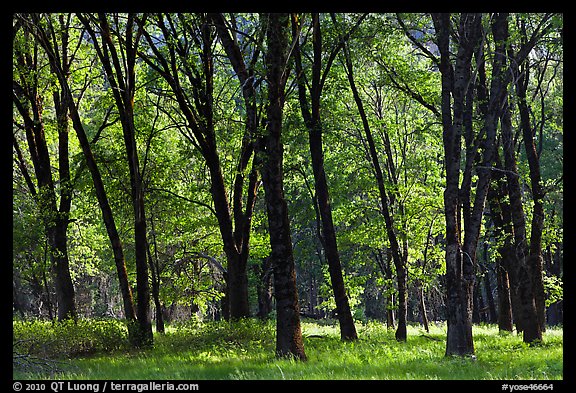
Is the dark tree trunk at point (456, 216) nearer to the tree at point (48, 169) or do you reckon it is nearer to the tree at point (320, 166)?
the tree at point (320, 166)

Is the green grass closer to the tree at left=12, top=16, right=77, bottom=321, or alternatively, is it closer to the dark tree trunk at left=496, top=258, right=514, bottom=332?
the tree at left=12, top=16, right=77, bottom=321

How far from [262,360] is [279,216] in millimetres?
3125

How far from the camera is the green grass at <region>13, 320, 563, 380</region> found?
10.3 m

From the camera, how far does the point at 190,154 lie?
56.2 feet

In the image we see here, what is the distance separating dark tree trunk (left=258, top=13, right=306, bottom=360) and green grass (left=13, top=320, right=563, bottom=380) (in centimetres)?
65

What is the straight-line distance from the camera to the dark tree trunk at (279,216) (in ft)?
39.5

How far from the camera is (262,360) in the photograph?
12312 millimetres

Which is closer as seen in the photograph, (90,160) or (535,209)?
(90,160)

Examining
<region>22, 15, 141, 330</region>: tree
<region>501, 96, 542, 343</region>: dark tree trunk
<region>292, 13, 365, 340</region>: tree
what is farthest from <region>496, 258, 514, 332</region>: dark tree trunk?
<region>22, 15, 141, 330</region>: tree

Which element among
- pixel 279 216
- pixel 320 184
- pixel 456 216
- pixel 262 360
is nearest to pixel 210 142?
pixel 320 184

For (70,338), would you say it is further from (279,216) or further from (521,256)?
(521,256)
